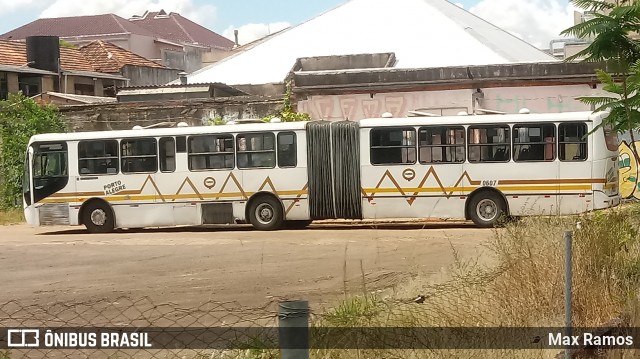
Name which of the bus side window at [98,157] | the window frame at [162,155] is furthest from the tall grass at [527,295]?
the bus side window at [98,157]

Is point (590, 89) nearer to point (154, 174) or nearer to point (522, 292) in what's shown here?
point (154, 174)

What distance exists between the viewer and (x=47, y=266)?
52.9ft

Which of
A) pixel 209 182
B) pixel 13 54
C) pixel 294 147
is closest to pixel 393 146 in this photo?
pixel 294 147

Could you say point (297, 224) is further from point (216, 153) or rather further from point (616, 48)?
point (616, 48)

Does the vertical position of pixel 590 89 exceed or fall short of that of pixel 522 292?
it exceeds it

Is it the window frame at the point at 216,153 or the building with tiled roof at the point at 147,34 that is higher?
the building with tiled roof at the point at 147,34

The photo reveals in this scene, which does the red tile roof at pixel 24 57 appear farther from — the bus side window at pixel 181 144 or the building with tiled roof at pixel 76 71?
the bus side window at pixel 181 144

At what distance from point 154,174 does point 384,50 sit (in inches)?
656

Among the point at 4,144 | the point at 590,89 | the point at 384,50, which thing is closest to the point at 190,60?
the point at 384,50

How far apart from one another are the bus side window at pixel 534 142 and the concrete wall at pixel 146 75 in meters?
36.4

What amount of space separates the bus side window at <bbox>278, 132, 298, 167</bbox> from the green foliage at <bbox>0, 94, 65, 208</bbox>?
459 inches

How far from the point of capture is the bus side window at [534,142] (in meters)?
20.9

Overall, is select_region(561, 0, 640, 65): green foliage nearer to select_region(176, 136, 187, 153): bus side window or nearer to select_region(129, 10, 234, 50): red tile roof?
select_region(176, 136, 187, 153): bus side window

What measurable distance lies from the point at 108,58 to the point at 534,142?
38912 millimetres
